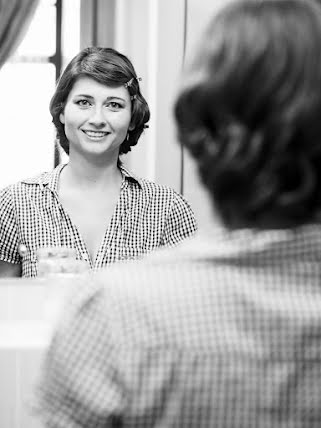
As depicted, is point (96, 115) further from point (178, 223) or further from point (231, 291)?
point (231, 291)

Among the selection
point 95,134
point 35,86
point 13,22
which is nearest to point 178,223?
point 95,134

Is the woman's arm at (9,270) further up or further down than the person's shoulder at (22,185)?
further down

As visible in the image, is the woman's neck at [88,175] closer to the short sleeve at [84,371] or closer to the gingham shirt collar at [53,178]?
the gingham shirt collar at [53,178]

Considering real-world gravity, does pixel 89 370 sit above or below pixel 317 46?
below

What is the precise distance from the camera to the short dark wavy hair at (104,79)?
60.3 inches

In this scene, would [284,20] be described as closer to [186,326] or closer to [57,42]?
[186,326]

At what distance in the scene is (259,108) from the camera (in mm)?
509

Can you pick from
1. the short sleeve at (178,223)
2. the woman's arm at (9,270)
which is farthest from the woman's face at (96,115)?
the woman's arm at (9,270)

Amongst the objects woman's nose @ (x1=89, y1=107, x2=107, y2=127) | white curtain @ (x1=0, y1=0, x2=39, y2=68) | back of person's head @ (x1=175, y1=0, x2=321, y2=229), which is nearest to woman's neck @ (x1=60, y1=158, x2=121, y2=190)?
woman's nose @ (x1=89, y1=107, x2=107, y2=127)

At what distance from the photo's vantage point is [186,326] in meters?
0.52

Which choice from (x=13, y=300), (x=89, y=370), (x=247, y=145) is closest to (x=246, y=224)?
(x=247, y=145)

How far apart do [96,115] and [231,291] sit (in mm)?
1075

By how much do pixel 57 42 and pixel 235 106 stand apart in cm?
148

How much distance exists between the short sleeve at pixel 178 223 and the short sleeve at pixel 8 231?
1.14 ft
